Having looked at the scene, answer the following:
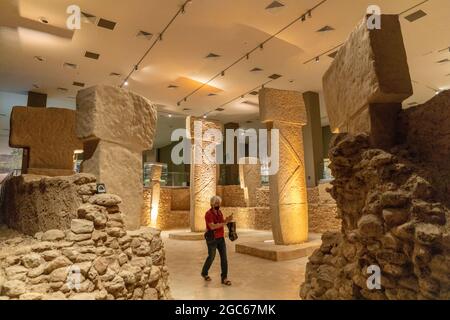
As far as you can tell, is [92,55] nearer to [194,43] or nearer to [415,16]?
[194,43]

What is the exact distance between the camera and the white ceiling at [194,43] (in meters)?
6.21

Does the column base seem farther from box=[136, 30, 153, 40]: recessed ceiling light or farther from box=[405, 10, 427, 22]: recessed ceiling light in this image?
box=[136, 30, 153, 40]: recessed ceiling light

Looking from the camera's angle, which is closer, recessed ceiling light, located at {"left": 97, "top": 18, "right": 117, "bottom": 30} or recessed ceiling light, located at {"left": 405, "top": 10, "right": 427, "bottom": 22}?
recessed ceiling light, located at {"left": 405, "top": 10, "right": 427, "bottom": 22}

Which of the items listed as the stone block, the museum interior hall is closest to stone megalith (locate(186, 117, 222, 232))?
the museum interior hall

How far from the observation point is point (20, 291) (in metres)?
2.18

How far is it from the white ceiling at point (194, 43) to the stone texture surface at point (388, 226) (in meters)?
4.73

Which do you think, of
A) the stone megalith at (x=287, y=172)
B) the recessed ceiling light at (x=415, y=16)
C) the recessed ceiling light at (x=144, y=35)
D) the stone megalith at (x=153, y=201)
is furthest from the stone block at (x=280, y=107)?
the stone megalith at (x=153, y=201)

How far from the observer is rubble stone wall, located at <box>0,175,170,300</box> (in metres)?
2.37

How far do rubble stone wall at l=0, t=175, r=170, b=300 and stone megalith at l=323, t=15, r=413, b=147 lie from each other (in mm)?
2553

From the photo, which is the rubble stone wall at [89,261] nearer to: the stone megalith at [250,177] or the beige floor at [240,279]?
the beige floor at [240,279]

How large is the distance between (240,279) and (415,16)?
6.59 m

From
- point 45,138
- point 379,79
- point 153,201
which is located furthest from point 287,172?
point 153,201

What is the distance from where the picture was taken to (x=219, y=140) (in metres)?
9.88

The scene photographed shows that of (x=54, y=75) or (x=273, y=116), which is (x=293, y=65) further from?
(x=54, y=75)
